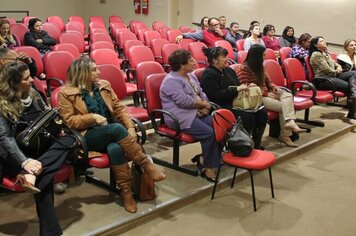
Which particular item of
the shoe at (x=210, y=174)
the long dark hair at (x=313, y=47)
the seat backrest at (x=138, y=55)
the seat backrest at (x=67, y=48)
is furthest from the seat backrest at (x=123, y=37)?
the shoe at (x=210, y=174)

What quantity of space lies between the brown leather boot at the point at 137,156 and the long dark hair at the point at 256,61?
71.7 inches

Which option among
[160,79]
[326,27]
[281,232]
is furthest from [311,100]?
[326,27]

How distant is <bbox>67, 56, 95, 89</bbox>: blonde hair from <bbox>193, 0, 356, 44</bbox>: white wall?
705 centimetres

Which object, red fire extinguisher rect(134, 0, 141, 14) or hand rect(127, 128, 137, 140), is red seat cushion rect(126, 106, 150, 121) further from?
red fire extinguisher rect(134, 0, 141, 14)

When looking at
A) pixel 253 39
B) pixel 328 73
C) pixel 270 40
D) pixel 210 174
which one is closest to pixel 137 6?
pixel 270 40

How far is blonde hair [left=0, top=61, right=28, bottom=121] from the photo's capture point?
283cm

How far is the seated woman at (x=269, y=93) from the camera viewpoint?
4664mm

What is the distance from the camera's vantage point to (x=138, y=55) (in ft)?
19.8

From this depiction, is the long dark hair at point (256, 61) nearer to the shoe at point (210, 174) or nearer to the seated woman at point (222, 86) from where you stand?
the seated woman at point (222, 86)

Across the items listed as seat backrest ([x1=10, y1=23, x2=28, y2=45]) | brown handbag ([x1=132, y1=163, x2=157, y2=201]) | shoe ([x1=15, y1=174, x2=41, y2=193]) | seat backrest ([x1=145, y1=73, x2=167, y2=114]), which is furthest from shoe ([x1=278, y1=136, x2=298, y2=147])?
seat backrest ([x1=10, y1=23, x2=28, y2=45])

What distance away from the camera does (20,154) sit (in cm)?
273

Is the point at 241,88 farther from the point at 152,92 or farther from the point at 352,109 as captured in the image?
the point at 352,109

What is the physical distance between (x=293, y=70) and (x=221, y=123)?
2.54 m

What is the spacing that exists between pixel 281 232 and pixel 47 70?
3062mm
